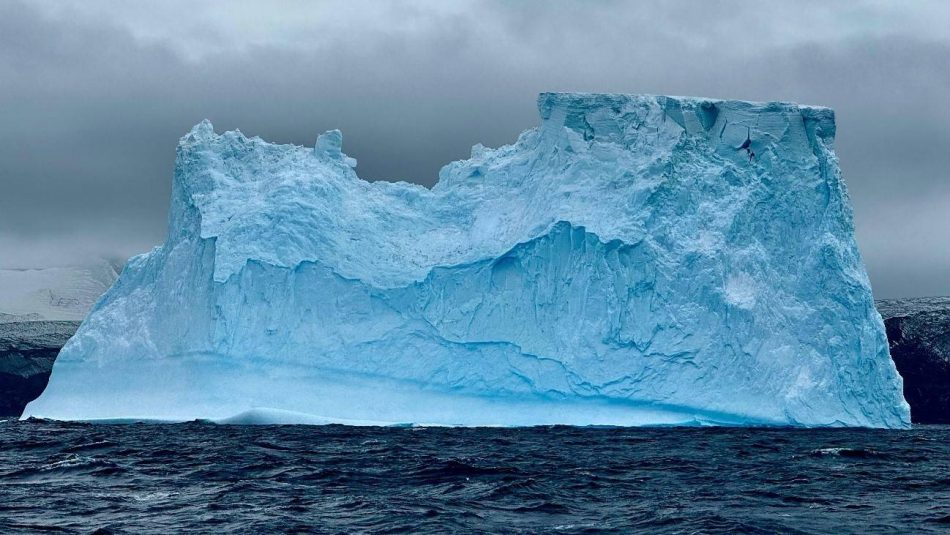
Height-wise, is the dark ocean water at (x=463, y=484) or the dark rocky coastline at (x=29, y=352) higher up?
the dark rocky coastline at (x=29, y=352)

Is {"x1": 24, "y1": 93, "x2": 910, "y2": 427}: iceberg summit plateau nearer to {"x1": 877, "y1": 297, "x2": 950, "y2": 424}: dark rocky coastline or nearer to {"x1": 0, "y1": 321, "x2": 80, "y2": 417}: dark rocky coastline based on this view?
{"x1": 877, "y1": 297, "x2": 950, "y2": 424}: dark rocky coastline

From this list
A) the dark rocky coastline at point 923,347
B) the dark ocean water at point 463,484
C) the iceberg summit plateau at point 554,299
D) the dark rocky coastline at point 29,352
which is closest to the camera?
the dark ocean water at point 463,484

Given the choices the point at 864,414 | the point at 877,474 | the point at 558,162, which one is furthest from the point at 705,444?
the point at 558,162

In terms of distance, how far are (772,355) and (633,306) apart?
2375 mm

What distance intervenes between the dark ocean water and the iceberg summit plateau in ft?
8.34

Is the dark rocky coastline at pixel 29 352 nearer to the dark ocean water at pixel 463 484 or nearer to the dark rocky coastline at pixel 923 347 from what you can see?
the dark ocean water at pixel 463 484

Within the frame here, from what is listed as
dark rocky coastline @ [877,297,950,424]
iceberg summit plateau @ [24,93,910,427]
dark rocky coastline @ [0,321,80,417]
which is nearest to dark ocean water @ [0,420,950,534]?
iceberg summit plateau @ [24,93,910,427]

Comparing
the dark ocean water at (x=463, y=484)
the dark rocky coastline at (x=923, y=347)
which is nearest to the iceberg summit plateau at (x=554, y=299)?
the dark ocean water at (x=463, y=484)

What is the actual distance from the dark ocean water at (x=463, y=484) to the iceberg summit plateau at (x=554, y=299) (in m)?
2.54

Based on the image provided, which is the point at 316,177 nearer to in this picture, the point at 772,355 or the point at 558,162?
the point at 558,162

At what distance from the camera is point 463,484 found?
11906mm

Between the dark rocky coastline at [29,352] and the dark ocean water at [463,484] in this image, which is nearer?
the dark ocean water at [463,484]

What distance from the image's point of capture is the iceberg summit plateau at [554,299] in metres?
20.5

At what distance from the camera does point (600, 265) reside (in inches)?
826
